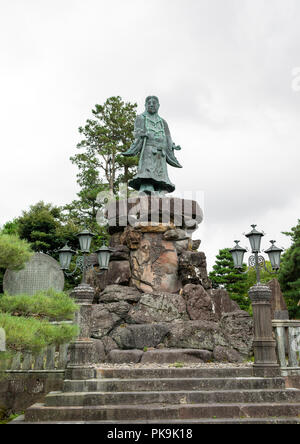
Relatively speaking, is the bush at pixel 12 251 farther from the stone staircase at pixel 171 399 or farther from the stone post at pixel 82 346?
the stone staircase at pixel 171 399

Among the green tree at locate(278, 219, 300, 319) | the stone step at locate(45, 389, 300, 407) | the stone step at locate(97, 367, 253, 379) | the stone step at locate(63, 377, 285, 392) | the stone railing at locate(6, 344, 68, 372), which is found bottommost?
the stone step at locate(45, 389, 300, 407)

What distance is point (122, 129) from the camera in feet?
84.0

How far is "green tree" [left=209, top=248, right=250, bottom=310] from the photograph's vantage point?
24125 millimetres

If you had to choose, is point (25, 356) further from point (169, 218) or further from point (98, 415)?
point (169, 218)

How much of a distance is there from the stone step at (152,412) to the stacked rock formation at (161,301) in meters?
2.34

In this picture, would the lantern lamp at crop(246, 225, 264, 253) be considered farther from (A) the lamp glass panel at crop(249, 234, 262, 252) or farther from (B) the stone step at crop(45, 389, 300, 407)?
(B) the stone step at crop(45, 389, 300, 407)

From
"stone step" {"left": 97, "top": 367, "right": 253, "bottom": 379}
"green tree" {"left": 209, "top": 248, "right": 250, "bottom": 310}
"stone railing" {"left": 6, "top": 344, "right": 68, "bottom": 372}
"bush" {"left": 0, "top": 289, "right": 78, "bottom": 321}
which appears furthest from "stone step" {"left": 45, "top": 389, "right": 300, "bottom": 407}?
"green tree" {"left": 209, "top": 248, "right": 250, "bottom": 310}

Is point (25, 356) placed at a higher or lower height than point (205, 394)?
higher

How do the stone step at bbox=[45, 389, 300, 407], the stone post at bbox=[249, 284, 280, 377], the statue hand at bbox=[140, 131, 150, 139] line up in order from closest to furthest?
the stone step at bbox=[45, 389, 300, 407] < the stone post at bbox=[249, 284, 280, 377] < the statue hand at bbox=[140, 131, 150, 139]

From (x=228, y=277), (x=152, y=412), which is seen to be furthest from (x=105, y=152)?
(x=152, y=412)

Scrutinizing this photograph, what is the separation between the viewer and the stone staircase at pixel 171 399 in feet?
19.4

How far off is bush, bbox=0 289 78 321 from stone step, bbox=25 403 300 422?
1.44m
